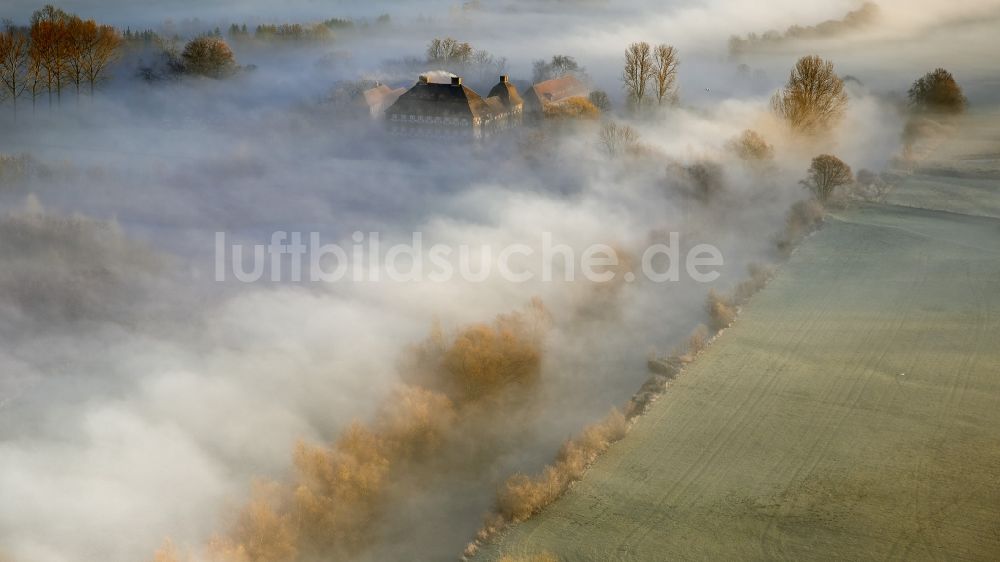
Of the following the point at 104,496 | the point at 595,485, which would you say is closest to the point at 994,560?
the point at 595,485

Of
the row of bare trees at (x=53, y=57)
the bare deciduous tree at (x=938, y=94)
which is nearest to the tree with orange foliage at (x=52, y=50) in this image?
the row of bare trees at (x=53, y=57)

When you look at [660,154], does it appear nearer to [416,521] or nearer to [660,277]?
[660,277]

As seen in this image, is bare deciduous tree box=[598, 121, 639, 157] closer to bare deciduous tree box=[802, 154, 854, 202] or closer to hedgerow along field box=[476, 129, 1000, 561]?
bare deciduous tree box=[802, 154, 854, 202]

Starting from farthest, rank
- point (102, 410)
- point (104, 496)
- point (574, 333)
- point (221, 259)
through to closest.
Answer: point (221, 259), point (574, 333), point (102, 410), point (104, 496)

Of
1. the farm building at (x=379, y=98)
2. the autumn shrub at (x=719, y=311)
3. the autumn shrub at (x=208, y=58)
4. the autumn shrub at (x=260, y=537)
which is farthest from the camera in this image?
the farm building at (x=379, y=98)

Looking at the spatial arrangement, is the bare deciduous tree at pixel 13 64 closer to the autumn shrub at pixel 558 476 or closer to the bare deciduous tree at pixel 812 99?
Answer: the autumn shrub at pixel 558 476

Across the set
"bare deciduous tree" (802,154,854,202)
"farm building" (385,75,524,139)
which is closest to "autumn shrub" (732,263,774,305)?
"bare deciduous tree" (802,154,854,202)
